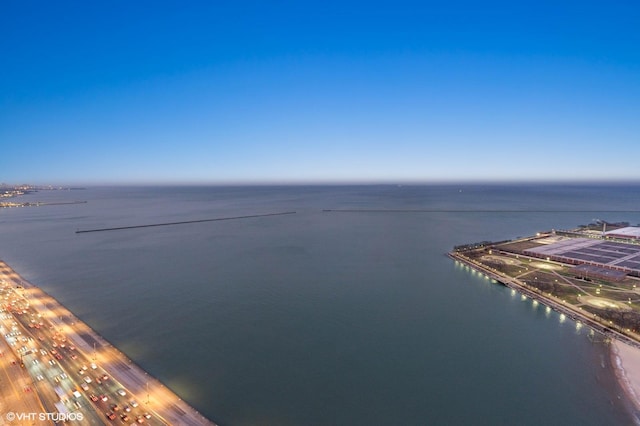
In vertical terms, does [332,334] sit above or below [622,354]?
below

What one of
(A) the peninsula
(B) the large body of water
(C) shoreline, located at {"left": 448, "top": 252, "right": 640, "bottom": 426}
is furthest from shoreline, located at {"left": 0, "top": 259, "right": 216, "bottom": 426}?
(A) the peninsula

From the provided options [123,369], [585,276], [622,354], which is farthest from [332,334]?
[585,276]

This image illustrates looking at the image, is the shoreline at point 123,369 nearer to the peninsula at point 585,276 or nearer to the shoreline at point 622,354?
the shoreline at point 622,354

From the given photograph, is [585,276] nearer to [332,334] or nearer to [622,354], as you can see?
[622,354]

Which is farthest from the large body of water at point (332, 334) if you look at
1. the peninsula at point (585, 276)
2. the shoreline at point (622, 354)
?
the peninsula at point (585, 276)

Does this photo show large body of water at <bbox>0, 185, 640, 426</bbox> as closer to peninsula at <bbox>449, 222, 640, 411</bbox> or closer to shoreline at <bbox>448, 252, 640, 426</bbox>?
shoreline at <bbox>448, 252, 640, 426</bbox>

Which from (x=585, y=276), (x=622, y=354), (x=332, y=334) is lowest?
(x=332, y=334)

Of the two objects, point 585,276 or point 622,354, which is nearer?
point 622,354

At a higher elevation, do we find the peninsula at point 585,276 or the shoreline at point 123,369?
the peninsula at point 585,276
